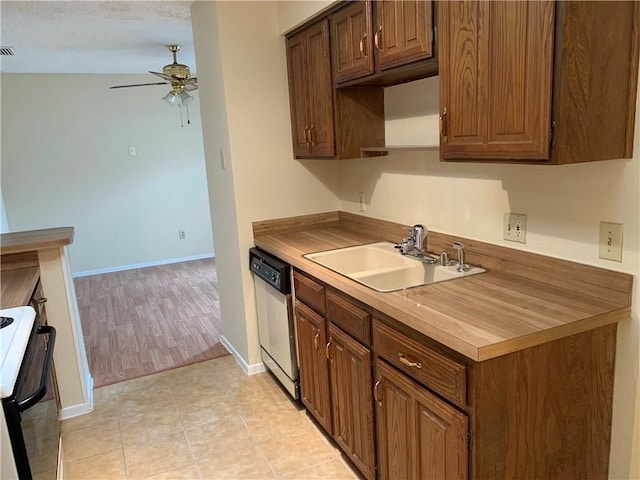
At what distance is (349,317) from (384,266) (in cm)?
59

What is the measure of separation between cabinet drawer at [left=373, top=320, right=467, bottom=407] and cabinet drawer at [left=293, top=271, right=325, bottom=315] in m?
0.46

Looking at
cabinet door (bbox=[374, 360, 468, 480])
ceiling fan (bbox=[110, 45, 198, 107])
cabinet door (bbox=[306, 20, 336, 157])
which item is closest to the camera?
cabinet door (bbox=[374, 360, 468, 480])

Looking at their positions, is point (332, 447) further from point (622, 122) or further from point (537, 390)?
point (622, 122)

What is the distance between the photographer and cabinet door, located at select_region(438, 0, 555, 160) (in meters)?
1.35

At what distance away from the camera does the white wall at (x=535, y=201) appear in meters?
1.50

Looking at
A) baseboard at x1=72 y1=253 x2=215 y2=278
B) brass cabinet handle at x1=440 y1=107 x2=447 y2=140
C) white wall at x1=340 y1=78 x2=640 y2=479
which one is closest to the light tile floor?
white wall at x1=340 y1=78 x2=640 y2=479

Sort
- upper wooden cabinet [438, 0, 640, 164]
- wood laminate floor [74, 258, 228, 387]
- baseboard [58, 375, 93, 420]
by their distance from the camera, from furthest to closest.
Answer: wood laminate floor [74, 258, 228, 387]
baseboard [58, 375, 93, 420]
upper wooden cabinet [438, 0, 640, 164]

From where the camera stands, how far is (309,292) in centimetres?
231

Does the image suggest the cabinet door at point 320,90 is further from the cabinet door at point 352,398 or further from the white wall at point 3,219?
the white wall at point 3,219

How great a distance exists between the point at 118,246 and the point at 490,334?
18.6 feet

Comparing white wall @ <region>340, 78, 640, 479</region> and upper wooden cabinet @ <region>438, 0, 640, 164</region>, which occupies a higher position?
upper wooden cabinet @ <region>438, 0, 640, 164</region>

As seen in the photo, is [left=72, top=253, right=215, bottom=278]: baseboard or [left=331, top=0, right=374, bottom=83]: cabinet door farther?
[left=72, top=253, right=215, bottom=278]: baseboard

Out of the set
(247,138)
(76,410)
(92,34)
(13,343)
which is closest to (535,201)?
(247,138)

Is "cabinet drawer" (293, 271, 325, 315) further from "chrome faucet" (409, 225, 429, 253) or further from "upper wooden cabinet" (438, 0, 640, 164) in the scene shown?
"upper wooden cabinet" (438, 0, 640, 164)
